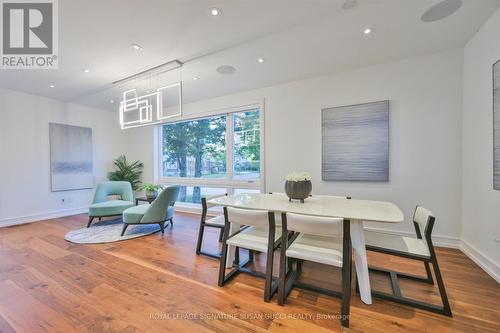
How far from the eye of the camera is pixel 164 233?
11.5 ft

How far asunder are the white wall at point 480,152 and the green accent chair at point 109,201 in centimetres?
519

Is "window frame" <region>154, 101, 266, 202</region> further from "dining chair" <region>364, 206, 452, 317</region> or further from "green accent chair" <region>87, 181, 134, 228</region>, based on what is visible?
"dining chair" <region>364, 206, 452, 317</region>

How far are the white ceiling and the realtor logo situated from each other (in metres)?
0.12

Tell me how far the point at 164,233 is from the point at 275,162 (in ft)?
7.55

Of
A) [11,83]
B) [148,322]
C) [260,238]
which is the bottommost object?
[148,322]

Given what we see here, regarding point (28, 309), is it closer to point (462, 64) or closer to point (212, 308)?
point (212, 308)

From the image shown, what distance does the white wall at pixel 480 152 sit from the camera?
2.08m

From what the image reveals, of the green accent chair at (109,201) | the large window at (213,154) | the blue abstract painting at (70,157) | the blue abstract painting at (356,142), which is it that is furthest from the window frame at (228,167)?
the blue abstract painting at (70,157)

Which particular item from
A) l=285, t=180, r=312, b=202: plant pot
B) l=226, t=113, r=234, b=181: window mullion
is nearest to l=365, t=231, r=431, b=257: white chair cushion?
l=285, t=180, r=312, b=202: plant pot

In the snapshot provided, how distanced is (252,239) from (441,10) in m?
2.97

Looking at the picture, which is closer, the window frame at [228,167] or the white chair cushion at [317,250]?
the white chair cushion at [317,250]

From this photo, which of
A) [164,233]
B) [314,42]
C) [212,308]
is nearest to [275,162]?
[314,42]

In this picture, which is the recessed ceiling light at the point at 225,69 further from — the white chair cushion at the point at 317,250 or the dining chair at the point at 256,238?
the white chair cushion at the point at 317,250

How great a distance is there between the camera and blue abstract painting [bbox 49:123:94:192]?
177 inches
